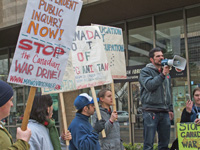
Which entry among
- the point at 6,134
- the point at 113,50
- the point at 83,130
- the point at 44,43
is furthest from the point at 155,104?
the point at 6,134

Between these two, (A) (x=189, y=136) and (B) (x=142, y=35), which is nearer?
(A) (x=189, y=136)

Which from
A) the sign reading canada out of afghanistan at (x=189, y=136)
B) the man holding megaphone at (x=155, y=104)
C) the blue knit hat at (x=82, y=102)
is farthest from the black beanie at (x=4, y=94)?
the sign reading canada out of afghanistan at (x=189, y=136)

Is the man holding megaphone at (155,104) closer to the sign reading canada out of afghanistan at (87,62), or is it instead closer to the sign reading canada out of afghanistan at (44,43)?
the sign reading canada out of afghanistan at (87,62)

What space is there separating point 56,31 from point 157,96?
8.48 ft

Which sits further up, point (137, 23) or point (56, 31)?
point (137, 23)

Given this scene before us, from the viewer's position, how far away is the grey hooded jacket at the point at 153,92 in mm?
4708

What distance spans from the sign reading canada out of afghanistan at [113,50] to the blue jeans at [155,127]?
3.15 feet

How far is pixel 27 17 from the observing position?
2568 millimetres

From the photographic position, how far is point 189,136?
4.77 m

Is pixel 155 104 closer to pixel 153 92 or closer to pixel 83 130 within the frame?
pixel 153 92

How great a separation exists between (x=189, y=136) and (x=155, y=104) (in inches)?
30.8

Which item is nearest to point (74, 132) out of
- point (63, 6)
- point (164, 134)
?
point (63, 6)

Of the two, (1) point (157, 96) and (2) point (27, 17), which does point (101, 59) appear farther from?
(2) point (27, 17)

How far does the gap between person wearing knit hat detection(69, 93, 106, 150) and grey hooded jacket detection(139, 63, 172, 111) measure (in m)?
1.25
